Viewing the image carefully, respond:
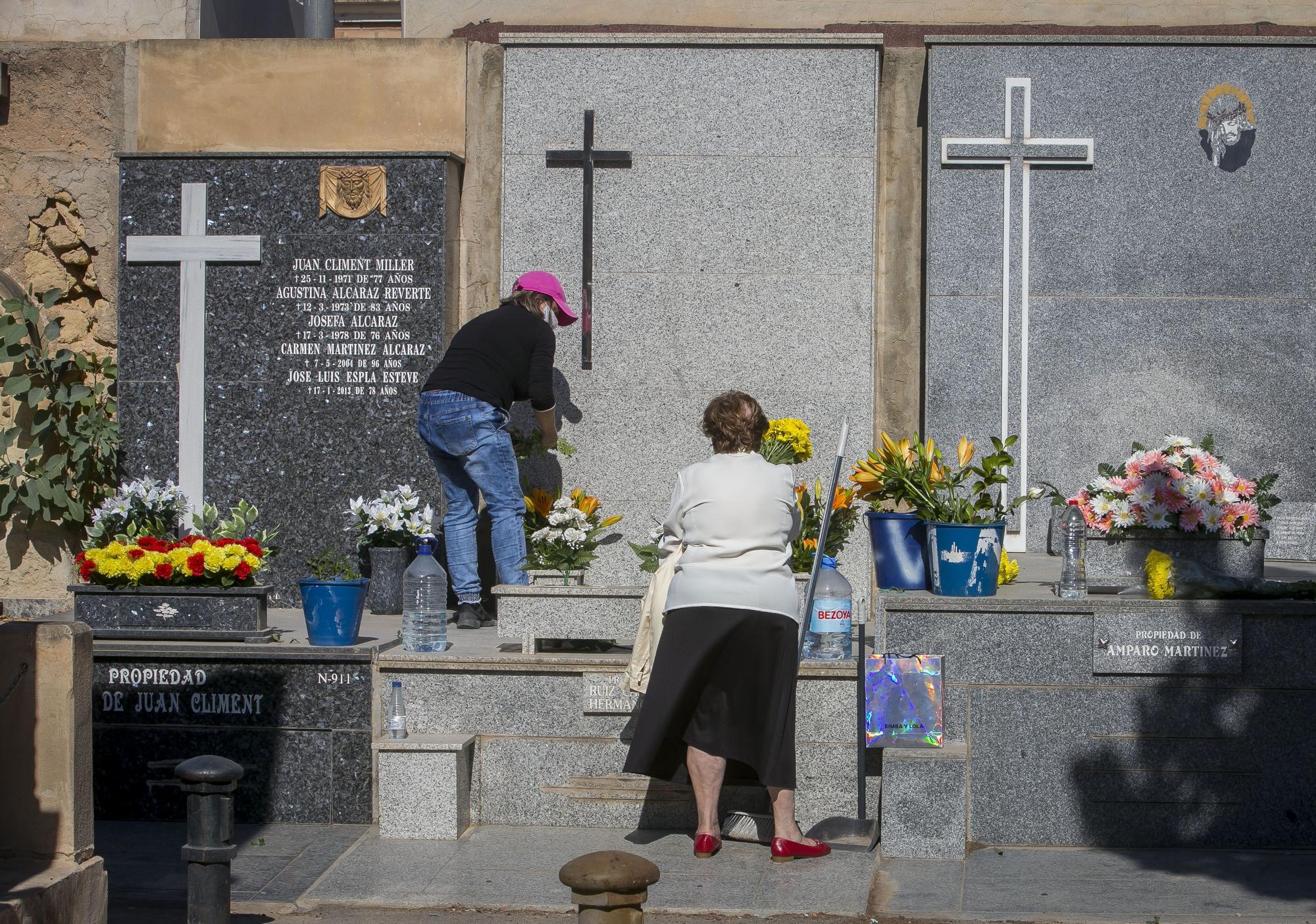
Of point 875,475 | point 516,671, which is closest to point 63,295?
point 516,671

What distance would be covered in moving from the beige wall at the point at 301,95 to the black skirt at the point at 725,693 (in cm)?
390

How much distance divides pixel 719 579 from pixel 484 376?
200 cm

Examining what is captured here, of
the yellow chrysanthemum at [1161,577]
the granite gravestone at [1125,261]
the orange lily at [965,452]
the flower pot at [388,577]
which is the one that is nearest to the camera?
the yellow chrysanthemum at [1161,577]

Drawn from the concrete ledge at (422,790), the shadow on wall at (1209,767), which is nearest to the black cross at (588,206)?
the concrete ledge at (422,790)

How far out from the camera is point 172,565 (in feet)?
22.0

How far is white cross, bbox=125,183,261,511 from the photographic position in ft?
26.8

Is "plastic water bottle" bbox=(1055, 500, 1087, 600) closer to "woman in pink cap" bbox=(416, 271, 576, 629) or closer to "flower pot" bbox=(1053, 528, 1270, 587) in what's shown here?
"flower pot" bbox=(1053, 528, 1270, 587)

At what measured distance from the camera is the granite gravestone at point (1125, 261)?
8094mm

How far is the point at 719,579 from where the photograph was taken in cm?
552

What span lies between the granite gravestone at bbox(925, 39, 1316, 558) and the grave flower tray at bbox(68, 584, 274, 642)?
3.63 m

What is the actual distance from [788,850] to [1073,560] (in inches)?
61.5

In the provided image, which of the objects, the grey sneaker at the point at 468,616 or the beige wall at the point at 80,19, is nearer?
the grey sneaker at the point at 468,616

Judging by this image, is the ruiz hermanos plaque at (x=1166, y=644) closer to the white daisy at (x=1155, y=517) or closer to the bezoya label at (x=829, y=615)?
the white daisy at (x=1155, y=517)

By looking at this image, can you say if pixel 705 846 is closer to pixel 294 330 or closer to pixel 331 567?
pixel 331 567
